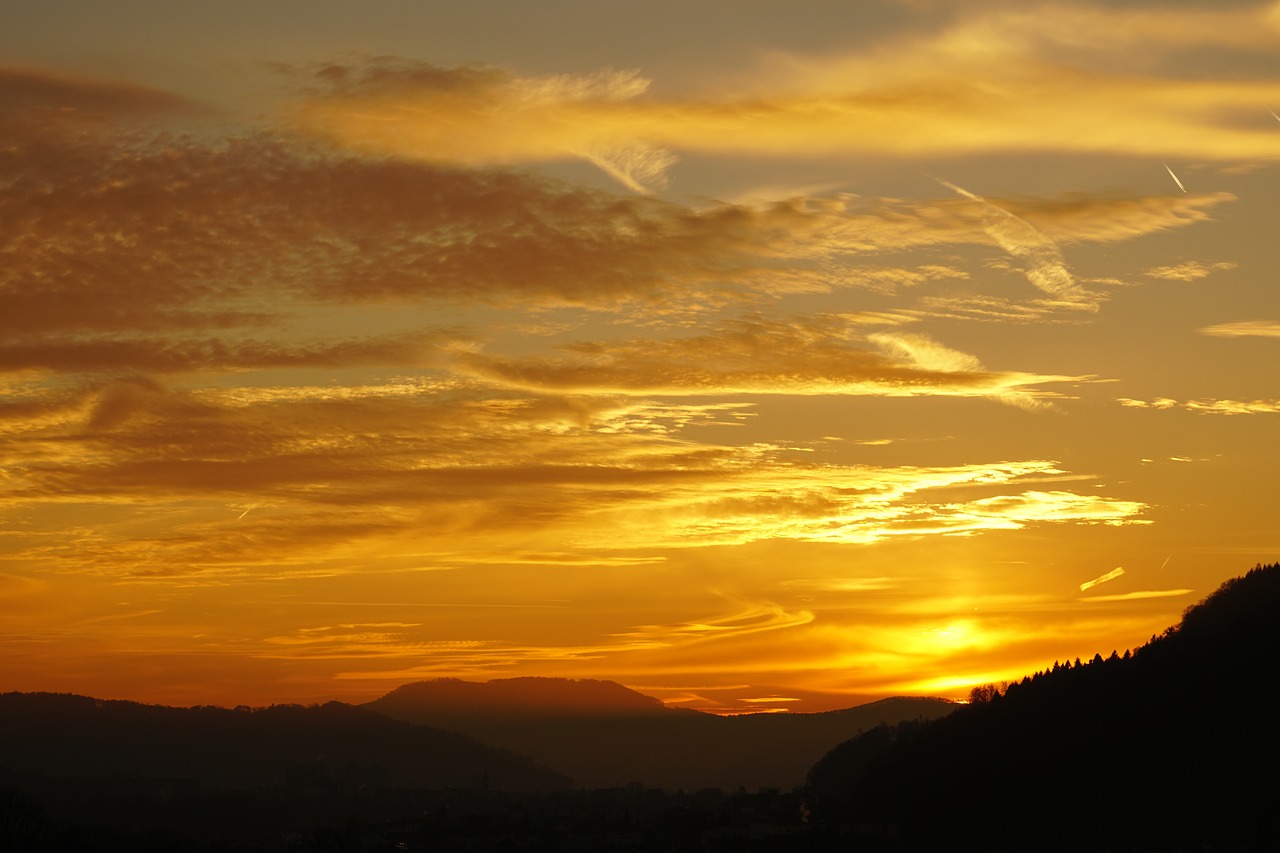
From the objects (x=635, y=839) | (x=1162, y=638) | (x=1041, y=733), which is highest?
(x=1162, y=638)

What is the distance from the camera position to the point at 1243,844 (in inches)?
5349

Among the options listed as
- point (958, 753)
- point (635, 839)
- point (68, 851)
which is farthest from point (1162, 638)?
point (68, 851)

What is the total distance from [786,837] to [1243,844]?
5751 centimetres

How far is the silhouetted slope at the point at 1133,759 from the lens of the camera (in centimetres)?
14950

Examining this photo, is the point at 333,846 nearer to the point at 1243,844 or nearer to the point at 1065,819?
the point at 1065,819

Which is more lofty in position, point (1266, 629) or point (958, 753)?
point (1266, 629)

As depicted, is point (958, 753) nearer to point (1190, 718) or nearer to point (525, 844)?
point (1190, 718)

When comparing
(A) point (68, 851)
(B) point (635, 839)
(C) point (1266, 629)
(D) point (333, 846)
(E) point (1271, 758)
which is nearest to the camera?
(A) point (68, 851)

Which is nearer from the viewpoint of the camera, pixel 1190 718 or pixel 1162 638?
pixel 1190 718

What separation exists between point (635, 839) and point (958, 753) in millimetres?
45944

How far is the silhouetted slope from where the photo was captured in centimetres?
14950

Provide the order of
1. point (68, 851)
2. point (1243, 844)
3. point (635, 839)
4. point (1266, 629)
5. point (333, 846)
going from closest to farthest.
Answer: point (68, 851) → point (1243, 844) → point (333, 846) → point (1266, 629) → point (635, 839)

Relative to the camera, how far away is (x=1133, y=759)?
165 metres

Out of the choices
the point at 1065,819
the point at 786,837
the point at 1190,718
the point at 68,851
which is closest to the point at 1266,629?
the point at 1190,718
